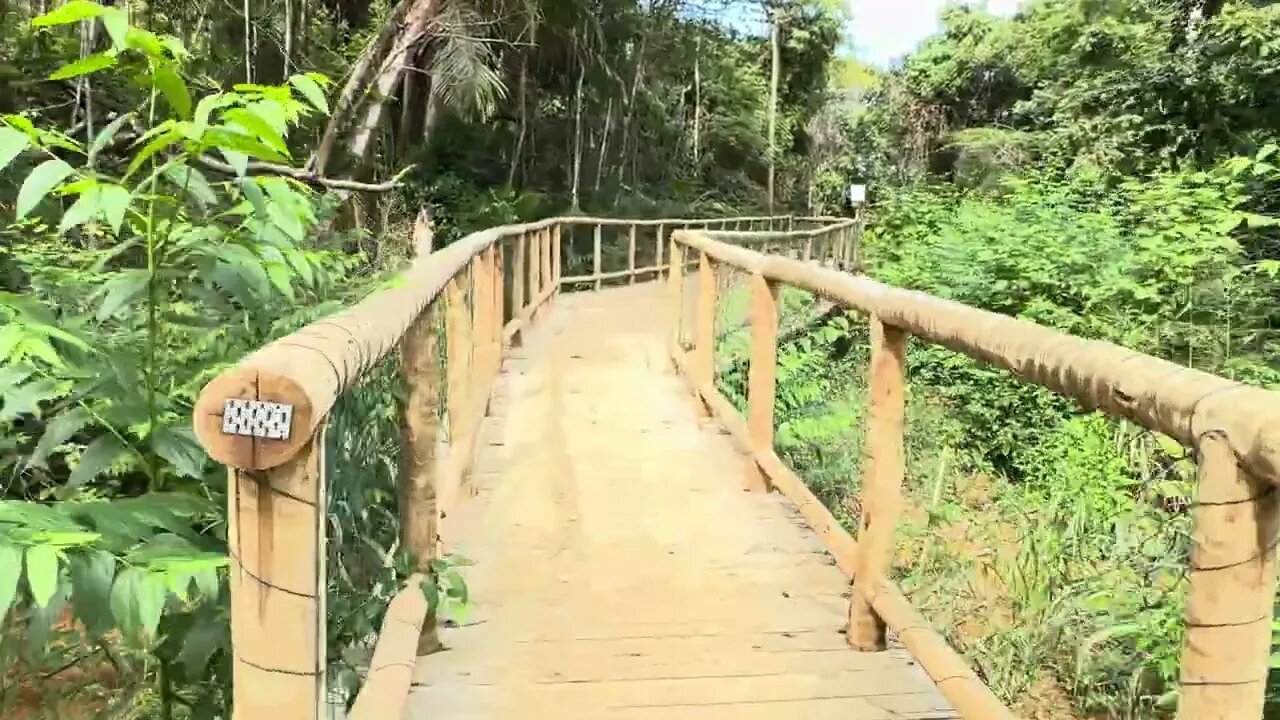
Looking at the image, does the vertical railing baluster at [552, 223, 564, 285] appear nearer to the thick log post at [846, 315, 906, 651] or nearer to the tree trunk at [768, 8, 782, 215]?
the thick log post at [846, 315, 906, 651]

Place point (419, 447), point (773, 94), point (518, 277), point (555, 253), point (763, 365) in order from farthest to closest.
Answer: point (773, 94) → point (555, 253) → point (518, 277) → point (763, 365) → point (419, 447)

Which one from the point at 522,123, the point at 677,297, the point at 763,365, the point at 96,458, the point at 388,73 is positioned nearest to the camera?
the point at 96,458

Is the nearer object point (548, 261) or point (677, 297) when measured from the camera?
point (677, 297)

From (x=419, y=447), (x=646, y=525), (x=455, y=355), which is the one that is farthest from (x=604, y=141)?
(x=419, y=447)

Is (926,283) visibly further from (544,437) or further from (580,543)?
(580,543)

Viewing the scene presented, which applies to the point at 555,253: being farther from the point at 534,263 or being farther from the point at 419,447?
the point at 419,447

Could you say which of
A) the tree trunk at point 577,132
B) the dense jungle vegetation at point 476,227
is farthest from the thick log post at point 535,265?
the tree trunk at point 577,132

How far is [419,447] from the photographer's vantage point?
2576mm

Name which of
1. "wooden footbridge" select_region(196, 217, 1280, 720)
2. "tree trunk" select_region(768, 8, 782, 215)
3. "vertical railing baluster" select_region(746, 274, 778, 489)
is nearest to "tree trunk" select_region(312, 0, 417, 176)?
"wooden footbridge" select_region(196, 217, 1280, 720)

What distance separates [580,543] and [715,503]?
0.72 meters

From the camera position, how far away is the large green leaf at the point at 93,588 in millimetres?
1391

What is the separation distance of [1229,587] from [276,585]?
118 cm

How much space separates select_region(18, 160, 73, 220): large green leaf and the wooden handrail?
1558mm

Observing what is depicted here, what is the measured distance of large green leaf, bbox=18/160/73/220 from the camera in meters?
1.51
